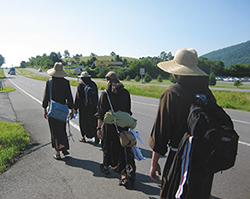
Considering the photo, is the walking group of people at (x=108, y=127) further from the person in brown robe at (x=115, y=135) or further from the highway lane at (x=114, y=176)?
the highway lane at (x=114, y=176)

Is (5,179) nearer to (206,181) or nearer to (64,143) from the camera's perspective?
(64,143)

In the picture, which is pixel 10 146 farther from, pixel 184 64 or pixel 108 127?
pixel 184 64

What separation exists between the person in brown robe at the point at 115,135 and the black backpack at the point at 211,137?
1.85 metres

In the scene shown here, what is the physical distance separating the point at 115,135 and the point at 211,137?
2.17 metres

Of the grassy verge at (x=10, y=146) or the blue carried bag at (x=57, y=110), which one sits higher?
the blue carried bag at (x=57, y=110)

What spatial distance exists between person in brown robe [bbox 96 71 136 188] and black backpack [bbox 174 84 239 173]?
1.85 meters

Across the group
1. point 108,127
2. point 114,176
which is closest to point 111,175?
point 114,176

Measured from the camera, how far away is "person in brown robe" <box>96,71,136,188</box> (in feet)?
12.0

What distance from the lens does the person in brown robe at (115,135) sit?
365cm

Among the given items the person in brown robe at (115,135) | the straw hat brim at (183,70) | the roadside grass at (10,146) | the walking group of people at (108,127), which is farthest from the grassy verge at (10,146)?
the straw hat brim at (183,70)

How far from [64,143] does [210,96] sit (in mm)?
3657

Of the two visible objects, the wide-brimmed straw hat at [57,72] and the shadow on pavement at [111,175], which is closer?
the shadow on pavement at [111,175]

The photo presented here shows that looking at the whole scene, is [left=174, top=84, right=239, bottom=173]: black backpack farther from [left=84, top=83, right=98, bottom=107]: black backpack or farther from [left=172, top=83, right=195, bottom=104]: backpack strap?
[left=84, top=83, right=98, bottom=107]: black backpack

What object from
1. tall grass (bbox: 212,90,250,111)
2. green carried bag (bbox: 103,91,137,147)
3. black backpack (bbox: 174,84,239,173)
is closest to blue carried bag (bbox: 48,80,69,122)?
green carried bag (bbox: 103,91,137,147)
